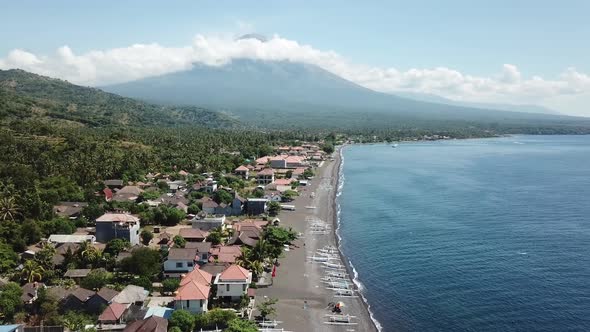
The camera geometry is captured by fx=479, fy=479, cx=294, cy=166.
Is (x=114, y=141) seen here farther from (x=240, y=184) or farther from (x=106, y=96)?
(x=106, y=96)

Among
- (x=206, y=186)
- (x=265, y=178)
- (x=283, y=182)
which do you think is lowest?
(x=283, y=182)

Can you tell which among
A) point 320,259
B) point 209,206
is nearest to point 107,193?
point 209,206

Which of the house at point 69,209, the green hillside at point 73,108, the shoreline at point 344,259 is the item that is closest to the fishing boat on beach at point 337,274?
the shoreline at point 344,259

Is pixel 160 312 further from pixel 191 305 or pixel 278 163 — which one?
pixel 278 163

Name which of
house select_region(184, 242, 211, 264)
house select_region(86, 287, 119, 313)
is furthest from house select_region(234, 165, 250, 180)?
house select_region(86, 287, 119, 313)

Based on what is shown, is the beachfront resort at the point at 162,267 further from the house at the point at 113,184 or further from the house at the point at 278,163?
the house at the point at 278,163

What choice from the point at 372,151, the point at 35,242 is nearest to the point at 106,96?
the point at 372,151

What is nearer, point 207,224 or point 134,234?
point 134,234
